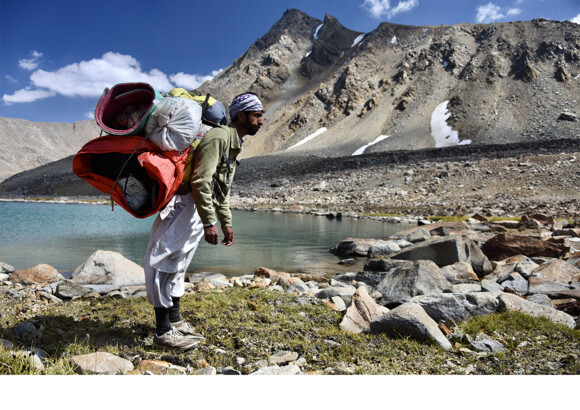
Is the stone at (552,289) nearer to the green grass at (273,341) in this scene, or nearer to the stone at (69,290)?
the green grass at (273,341)

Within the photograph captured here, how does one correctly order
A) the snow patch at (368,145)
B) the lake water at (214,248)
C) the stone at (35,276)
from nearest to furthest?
the stone at (35,276)
the lake water at (214,248)
the snow patch at (368,145)

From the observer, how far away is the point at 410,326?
13.6 ft

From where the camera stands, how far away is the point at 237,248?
16.1 meters

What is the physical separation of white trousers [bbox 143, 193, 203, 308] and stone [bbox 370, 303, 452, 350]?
230 cm

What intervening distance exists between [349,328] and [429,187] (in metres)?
42.2

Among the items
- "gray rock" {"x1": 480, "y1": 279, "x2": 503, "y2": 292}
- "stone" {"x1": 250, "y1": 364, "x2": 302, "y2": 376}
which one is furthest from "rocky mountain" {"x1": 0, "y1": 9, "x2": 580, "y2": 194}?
"stone" {"x1": 250, "y1": 364, "x2": 302, "y2": 376}

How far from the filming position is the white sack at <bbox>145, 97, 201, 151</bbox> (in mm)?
3303

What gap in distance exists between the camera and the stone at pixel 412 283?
6.57 meters

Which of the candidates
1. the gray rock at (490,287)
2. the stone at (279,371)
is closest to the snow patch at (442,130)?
the gray rock at (490,287)

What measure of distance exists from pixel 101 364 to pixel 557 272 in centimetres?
859

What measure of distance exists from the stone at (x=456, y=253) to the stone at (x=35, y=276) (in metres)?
9.57

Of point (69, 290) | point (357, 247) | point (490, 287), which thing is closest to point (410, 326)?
point (490, 287)

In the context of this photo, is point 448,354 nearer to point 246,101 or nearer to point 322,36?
point 246,101
